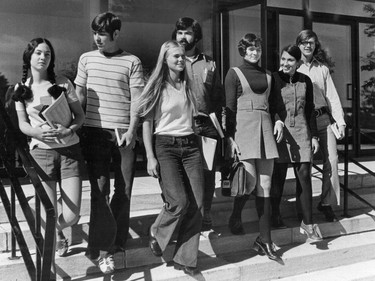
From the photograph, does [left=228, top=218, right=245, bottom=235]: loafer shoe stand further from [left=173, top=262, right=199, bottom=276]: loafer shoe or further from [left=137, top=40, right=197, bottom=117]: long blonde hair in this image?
[left=137, top=40, right=197, bottom=117]: long blonde hair

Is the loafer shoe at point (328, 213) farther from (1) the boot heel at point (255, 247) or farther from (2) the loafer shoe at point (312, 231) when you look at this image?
(1) the boot heel at point (255, 247)

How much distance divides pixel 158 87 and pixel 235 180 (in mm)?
1012

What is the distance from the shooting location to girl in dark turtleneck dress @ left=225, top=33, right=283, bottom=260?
14.6 feet

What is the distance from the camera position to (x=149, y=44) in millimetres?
7332

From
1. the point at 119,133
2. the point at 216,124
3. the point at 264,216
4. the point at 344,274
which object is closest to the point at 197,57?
Result: the point at 216,124

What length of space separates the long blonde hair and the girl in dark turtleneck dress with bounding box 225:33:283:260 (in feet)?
1.71

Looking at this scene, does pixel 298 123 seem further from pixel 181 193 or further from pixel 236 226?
pixel 181 193

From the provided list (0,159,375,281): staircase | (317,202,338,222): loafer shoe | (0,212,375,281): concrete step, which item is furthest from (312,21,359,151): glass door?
(0,212,375,281): concrete step

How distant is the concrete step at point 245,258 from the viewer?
402cm

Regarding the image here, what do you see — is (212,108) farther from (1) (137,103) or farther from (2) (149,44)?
(2) (149,44)

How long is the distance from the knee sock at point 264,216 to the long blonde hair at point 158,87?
3.30 feet

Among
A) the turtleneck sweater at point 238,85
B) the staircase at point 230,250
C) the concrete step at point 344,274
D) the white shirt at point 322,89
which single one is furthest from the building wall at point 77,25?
the concrete step at point 344,274

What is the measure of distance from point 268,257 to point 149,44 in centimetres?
379

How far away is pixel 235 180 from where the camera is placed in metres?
4.37
